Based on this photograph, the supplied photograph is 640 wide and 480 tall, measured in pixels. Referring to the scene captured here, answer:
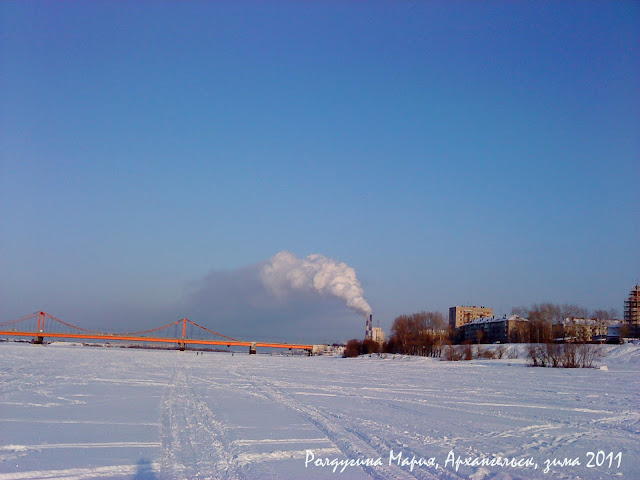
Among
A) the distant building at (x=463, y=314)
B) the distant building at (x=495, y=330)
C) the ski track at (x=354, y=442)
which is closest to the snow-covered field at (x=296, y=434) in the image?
the ski track at (x=354, y=442)

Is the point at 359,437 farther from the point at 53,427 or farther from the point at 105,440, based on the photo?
the point at 53,427

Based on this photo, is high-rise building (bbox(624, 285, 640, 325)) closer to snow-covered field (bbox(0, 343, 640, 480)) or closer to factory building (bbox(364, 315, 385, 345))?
factory building (bbox(364, 315, 385, 345))

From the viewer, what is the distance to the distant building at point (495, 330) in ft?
356

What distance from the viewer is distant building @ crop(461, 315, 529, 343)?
108656mm

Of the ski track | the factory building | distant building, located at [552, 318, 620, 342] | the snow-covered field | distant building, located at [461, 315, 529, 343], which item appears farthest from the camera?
distant building, located at [461, 315, 529, 343]

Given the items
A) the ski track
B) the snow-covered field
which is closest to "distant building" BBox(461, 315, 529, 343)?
the snow-covered field

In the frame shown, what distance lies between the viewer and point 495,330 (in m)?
122

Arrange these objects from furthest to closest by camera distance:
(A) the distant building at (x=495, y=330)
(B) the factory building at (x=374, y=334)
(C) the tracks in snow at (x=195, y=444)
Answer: (A) the distant building at (x=495, y=330) < (B) the factory building at (x=374, y=334) < (C) the tracks in snow at (x=195, y=444)

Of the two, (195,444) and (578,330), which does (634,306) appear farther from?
(195,444)

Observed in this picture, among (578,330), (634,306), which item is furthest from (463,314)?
(578,330)

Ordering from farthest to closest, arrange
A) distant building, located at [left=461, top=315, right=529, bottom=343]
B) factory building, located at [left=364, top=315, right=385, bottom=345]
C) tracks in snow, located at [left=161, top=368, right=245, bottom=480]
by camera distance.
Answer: distant building, located at [left=461, top=315, right=529, bottom=343], factory building, located at [left=364, top=315, right=385, bottom=345], tracks in snow, located at [left=161, top=368, right=245, bottom=480]

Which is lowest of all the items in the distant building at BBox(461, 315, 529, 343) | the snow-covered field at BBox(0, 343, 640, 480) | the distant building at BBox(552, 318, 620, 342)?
the distant building at BBox(461, 315, 529, 343)

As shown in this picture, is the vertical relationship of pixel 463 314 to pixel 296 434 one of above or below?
below

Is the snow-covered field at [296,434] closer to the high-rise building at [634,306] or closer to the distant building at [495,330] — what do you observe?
the distant building at [495,330]
